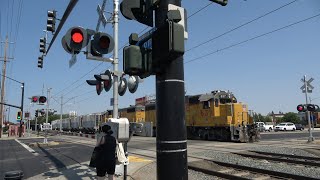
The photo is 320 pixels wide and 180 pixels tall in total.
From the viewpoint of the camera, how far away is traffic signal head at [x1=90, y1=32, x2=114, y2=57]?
27.5 ft

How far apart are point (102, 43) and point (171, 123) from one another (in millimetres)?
4864

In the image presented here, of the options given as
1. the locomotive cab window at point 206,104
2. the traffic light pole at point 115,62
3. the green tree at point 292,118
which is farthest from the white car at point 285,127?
the traffic light pole at point 115,62

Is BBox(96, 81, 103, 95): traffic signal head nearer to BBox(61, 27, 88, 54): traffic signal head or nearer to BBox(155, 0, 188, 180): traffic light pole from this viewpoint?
BBox(61, 27, 88, 54): traffic signal head

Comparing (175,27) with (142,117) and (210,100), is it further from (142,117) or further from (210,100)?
(142,117)

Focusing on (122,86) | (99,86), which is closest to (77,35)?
(99,86)

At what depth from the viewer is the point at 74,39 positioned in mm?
8273

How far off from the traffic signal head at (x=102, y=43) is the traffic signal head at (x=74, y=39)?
29 centimetres

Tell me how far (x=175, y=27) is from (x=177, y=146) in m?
1.42

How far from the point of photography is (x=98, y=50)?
28.0 feet

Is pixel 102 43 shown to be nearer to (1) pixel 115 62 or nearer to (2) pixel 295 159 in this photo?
(1) pixel 115 62

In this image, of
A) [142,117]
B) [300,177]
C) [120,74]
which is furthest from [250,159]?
[142,117]

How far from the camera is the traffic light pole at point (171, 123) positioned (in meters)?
4.12

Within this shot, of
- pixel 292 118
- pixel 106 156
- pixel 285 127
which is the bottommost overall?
pixel 106 156

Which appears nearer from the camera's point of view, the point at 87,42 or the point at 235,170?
the point at 87,42
